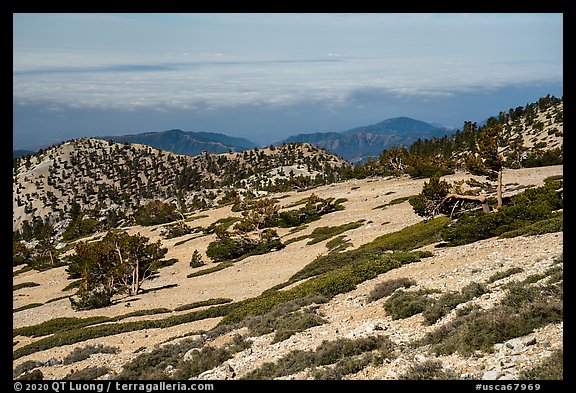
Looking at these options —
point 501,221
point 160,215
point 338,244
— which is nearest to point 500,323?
point 501,221

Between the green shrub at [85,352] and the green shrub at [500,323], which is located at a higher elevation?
the green shrub at [500,323]

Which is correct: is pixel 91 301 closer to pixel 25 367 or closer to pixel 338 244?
pixel 25 367

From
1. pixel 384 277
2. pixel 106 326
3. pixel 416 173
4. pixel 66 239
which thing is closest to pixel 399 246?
pixel 384 277

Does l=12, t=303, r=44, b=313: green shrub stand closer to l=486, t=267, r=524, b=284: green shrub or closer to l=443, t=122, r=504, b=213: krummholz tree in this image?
l=443, t=122, r=504, b=213: krummholz tree

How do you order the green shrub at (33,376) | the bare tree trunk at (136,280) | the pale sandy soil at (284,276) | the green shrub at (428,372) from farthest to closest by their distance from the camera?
the bare tree trunk at (136,280), the pale sandy soil at (284,276), the green shrub at (33,376), the green shrub at (428,372)

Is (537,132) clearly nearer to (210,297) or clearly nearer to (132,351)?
(210,297)

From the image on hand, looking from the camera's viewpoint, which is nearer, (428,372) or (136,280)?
(428,372)

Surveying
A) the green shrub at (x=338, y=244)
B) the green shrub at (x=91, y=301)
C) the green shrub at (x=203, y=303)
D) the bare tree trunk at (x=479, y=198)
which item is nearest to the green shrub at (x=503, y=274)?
the bare tree trunk at (x=479, y=198)

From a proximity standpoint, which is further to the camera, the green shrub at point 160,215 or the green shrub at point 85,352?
the green shrub at point 160,215

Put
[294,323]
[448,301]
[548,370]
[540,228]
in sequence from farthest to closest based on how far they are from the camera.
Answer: [540,228] → [294,323] → [448,301] → [548,370]

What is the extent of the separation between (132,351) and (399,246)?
1769 centimetres

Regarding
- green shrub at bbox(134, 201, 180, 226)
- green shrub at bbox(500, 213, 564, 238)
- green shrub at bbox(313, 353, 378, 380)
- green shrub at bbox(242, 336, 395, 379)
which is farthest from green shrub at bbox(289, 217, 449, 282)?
green shrub at bbox(134, 201, 180, 226)

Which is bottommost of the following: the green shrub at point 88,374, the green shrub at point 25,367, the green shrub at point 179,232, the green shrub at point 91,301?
the green shrub at point 179,232

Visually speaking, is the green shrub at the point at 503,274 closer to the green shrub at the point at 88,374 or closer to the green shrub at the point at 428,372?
the green shrub at the point at 428,372
